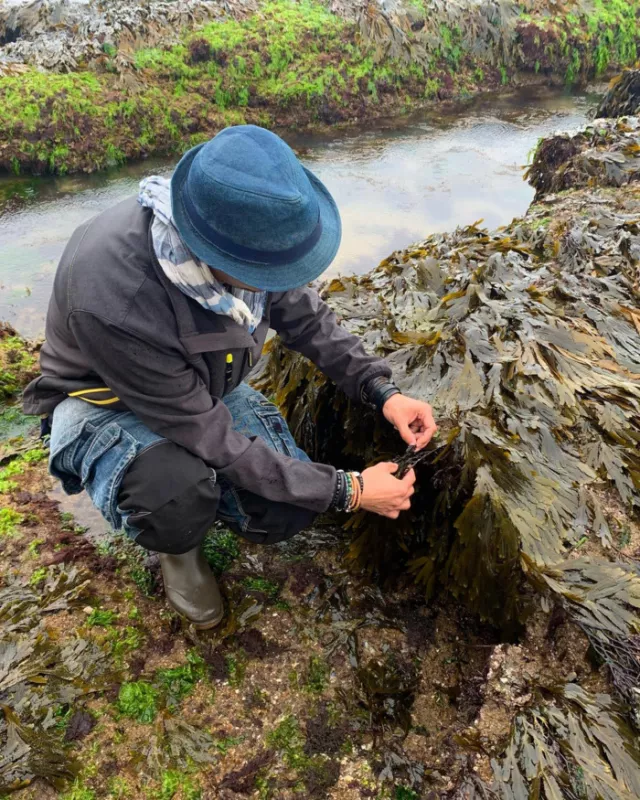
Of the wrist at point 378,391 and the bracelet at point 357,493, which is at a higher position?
the wrist at point 378,391

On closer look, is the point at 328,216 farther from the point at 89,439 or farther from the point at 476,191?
the point at 476,191

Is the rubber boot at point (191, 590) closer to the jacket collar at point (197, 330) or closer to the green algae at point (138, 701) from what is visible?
the green algae at point (138, 701)

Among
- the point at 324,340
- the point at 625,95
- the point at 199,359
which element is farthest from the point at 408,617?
the point at 625,95

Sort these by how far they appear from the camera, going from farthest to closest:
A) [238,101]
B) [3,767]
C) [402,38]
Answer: [402,38] < [238,101] < [3,767]

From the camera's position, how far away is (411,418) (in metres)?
2.00

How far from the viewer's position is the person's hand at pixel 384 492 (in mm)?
1801

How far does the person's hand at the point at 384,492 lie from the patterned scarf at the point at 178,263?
27.0 inches

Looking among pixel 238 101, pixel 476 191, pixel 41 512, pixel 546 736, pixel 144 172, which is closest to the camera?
pixel 546 736

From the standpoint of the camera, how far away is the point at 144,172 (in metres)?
6.40

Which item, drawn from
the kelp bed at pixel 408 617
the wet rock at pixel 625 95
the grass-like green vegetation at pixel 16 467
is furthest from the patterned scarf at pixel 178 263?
the wet rock at pixel 625 95

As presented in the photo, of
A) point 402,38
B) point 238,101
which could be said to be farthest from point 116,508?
point 402,38

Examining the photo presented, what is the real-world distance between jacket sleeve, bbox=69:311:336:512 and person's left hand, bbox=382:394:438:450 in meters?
0.35

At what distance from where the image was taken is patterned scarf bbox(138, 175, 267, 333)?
148 cm

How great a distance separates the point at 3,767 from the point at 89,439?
0.99 m
